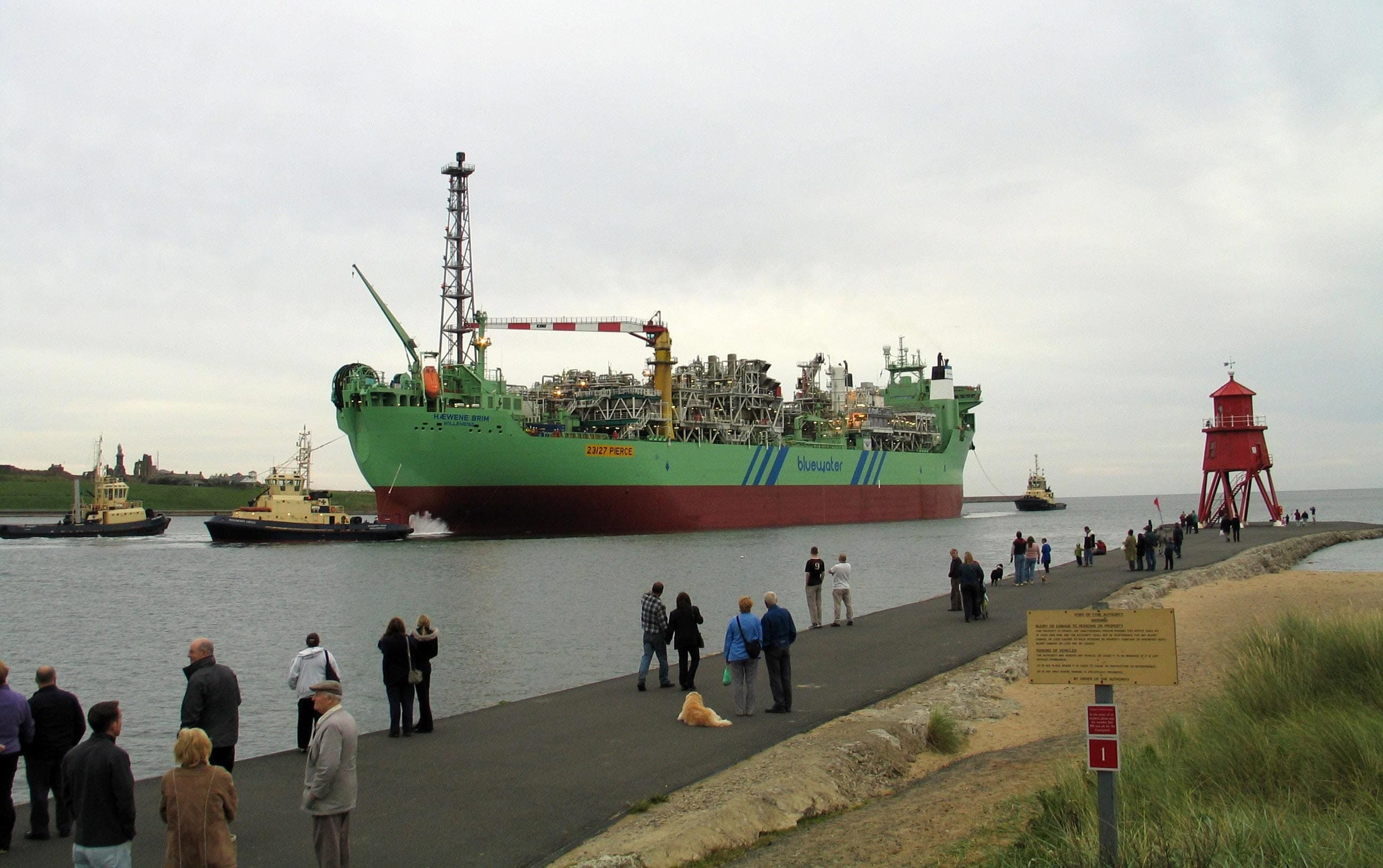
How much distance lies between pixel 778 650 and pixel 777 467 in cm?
4375

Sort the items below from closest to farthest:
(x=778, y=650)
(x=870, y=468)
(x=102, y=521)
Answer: (x=778, y=650)
(x=102, y=521)
(x=870, y=468)

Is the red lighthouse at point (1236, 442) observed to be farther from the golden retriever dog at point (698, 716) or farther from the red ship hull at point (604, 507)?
the golden retriever dog at point (698, 716)

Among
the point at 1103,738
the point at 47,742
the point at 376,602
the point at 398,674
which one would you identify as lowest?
the point at 376,602

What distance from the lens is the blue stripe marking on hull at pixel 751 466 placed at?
170 feet

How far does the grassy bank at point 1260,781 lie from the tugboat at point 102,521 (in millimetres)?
60230

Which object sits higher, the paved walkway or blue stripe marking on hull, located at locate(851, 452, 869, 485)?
blue stripe marking on hull, located at locate(851, 452, 869, 485)

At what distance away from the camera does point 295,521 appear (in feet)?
155

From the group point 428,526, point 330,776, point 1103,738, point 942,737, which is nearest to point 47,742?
point 330,776

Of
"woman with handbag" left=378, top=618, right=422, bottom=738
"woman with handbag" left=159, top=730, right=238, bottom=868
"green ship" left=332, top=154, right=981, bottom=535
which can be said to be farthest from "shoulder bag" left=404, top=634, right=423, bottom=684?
"green ship" left=332, top=154, right=981, bottom=535

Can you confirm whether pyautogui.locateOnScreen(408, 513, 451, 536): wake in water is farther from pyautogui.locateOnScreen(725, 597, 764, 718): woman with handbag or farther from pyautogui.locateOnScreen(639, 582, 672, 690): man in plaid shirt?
pyautogui.locateOnScreen(725, 597, 764, 718): woman with handbag

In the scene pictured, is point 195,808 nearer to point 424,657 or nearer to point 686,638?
point 424,657

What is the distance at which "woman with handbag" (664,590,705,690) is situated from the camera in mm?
11016

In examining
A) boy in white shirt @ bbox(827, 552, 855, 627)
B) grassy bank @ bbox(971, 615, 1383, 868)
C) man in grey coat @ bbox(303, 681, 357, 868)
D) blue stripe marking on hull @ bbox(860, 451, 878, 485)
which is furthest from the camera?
blue stripe marking on hull @ bbox(860, 451, 878, 485)

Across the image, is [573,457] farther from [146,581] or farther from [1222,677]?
[1222,677]
